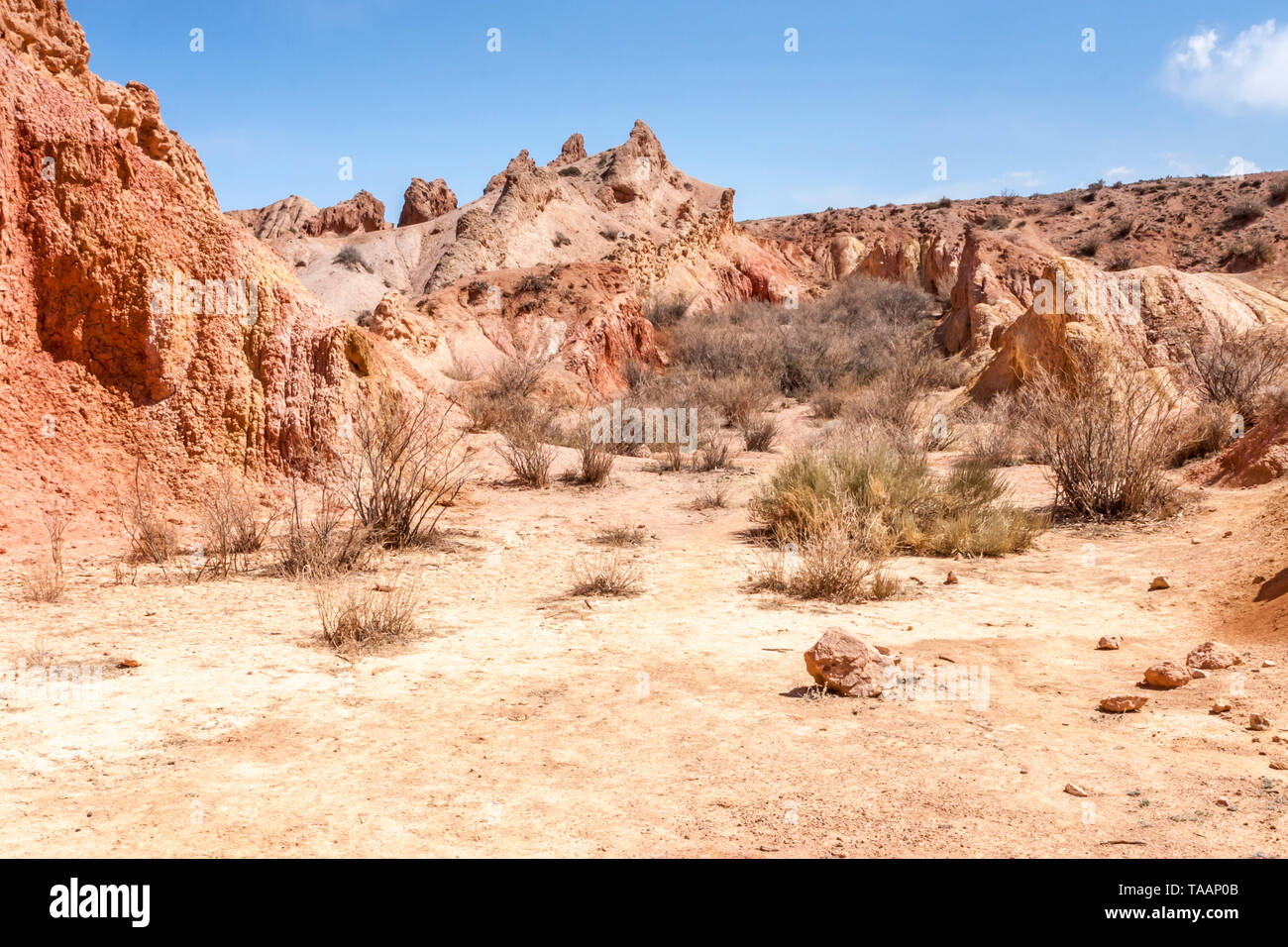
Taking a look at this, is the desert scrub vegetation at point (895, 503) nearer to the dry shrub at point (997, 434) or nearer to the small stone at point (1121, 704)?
the dry shrub at point (997, 434)

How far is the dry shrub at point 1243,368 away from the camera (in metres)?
12.2

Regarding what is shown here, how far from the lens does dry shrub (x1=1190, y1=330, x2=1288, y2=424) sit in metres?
12.2

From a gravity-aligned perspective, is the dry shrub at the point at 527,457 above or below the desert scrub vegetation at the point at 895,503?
above

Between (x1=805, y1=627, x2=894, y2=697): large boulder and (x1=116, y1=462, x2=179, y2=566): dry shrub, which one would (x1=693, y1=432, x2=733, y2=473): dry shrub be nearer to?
(x1=116, y1=462, x2=179, y2=566): dry shrub

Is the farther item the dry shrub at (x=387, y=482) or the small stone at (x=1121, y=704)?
the dry shrub at (x=387, y=482)

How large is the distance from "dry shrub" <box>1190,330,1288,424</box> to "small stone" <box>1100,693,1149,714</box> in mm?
9280

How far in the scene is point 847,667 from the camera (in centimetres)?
470

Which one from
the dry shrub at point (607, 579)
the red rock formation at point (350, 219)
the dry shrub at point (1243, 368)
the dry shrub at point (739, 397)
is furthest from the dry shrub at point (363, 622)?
the red rock formation at point (350, 219)

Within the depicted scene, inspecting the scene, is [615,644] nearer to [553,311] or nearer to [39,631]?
[39,631]

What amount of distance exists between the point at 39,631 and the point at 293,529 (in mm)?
2176

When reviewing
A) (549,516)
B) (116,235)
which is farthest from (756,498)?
(116,235)

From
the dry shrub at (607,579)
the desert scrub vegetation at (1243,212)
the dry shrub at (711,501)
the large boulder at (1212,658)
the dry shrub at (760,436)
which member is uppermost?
the desert scrub vegetation at (1243,212)

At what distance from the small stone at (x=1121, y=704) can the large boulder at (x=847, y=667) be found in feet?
3.20

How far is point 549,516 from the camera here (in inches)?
396
